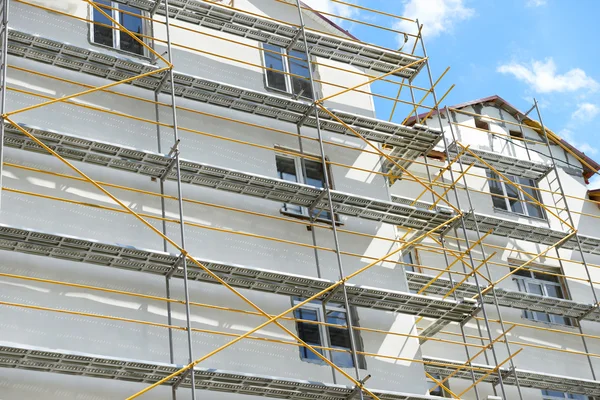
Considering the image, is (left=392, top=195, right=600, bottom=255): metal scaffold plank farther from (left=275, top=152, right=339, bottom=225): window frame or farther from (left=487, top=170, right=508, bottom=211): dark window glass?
(left=275, top=152, right=339, bottom=225): window frame

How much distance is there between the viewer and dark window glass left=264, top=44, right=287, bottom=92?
18781 millimetres

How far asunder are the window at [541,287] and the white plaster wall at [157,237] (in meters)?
4.16

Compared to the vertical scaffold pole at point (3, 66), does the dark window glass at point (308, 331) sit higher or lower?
lower

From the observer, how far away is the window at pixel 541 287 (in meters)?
20.3

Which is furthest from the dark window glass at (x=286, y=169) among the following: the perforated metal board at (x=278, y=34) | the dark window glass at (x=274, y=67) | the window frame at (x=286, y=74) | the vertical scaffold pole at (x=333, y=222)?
the perforated metal board at (x=278, y=34)

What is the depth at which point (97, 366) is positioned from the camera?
13117 mm

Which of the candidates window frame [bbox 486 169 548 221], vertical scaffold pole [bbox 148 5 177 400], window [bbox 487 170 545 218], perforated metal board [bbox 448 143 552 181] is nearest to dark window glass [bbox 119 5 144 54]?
vertical scaffold pole [bbox 148 5 177 400]

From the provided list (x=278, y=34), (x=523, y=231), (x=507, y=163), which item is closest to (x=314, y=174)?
(x=278, y=34)

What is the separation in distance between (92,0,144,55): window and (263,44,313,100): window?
2411 millimetres

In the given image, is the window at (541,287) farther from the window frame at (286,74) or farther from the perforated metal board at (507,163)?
the window frame at (286,74)

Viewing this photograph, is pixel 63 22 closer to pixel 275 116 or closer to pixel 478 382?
pixel 275 116

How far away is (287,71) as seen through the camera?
1920cm

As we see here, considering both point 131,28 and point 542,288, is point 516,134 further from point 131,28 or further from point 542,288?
point 131,28

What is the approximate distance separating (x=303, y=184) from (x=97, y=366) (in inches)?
204
